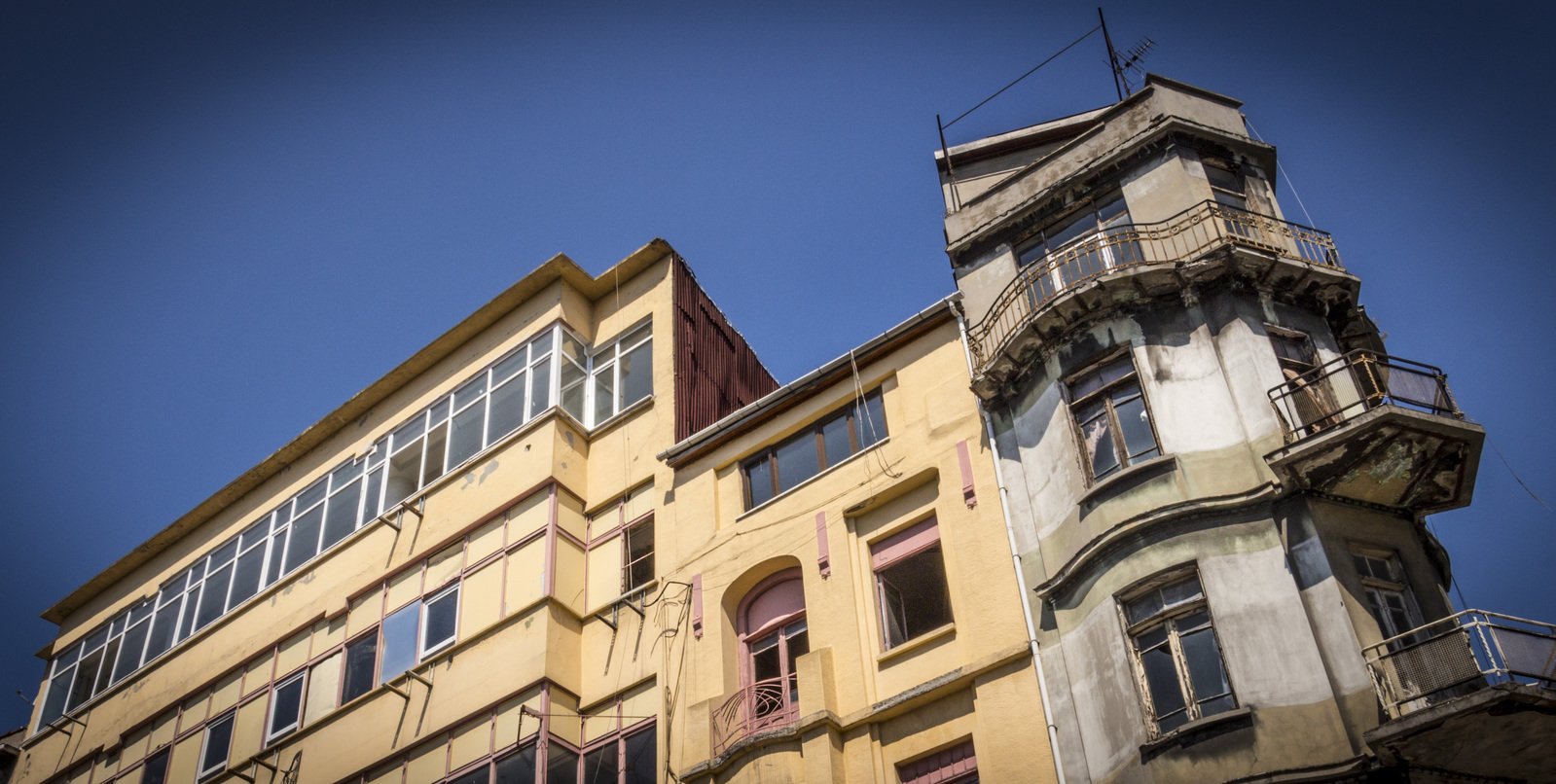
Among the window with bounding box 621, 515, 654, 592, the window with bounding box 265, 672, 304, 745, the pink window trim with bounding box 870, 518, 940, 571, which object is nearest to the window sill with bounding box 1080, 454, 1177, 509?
the pink window trim with bounding box 870, 518, 940, 571

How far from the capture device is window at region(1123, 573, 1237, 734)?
17109 mm

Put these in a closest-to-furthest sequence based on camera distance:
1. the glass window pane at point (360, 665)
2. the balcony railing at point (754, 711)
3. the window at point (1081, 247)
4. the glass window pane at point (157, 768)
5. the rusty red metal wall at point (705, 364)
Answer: the balcony railing at point (754, 711)
the window at point (1081, 247)
the glass window pane at point (360, 665)
the rusty red metal wall at point (705, 364)
the glass window pane at point (157, 768)

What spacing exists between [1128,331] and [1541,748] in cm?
777

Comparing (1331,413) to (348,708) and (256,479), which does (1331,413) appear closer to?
(348,708)

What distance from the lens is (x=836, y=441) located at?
24.8 m

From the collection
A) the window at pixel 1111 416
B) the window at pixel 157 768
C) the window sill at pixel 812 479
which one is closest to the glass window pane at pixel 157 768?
the window at pixel 157 768

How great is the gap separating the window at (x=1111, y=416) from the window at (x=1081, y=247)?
1571 mm

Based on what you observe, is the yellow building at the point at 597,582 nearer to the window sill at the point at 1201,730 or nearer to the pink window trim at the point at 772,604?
the pink window trim at the point at 772,604

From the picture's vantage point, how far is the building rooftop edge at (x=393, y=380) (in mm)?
30969

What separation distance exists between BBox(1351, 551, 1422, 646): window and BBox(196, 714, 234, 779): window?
2318 cm

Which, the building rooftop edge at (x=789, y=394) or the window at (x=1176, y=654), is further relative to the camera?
the building rooftop edge at (x=789, y=394)

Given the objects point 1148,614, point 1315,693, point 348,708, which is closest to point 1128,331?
point 1148,614

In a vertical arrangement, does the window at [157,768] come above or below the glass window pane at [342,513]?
below

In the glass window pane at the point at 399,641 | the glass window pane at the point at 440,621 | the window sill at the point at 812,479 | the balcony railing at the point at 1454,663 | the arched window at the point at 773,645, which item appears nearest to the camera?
the balcony railing at the point at 1454,663
